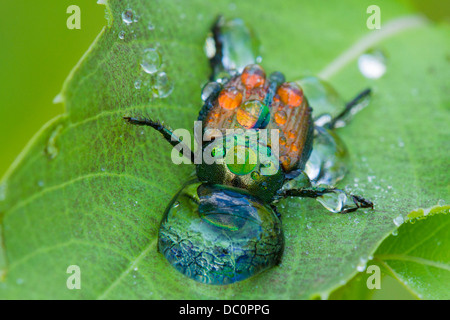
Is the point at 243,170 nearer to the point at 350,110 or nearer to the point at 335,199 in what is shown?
the point at 335,199

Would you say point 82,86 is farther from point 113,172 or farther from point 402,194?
point 402,194

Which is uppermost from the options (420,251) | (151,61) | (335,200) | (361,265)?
(151,61)

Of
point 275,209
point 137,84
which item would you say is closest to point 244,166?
point 275,209

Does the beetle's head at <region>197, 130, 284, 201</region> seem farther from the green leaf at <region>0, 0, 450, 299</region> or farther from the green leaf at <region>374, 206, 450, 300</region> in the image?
the green leaf at <region>374, 206, 450, 300</region>

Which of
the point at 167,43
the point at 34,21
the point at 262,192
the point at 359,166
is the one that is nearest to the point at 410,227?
the point at 359,166

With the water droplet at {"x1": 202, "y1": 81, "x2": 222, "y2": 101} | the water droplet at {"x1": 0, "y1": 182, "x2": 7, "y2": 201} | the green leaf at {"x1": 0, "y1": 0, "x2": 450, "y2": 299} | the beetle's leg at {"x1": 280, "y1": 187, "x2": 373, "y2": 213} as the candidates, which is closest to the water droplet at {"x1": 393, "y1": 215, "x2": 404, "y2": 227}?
the green leaf at {"x1": 0, "y1": 0, "x2": 450, "y2": 299}

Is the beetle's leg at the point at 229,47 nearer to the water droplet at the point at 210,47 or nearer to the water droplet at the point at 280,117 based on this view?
the water droplet at the point at 210,47
